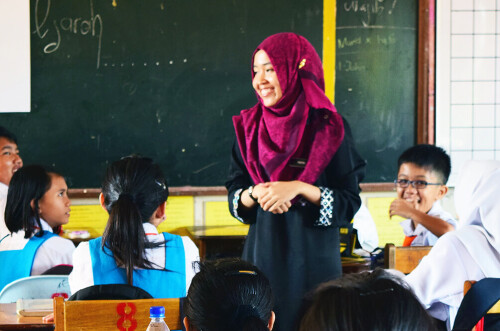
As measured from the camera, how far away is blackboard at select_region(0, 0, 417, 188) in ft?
13.2

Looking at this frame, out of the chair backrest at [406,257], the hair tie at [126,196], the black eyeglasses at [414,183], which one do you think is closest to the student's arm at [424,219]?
the black eyeglasses at [414,183]

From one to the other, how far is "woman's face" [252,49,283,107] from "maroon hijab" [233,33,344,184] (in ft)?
0.05

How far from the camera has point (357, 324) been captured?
78cm

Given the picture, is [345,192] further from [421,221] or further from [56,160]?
[56,160]

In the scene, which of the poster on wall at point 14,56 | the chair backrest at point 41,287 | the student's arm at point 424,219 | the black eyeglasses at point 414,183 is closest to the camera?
the chair backrest at point 41,287

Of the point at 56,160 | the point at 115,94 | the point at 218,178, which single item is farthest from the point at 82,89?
the point at 218,178

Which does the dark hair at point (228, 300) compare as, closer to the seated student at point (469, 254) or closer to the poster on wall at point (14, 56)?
the seated student at point (469, 254)

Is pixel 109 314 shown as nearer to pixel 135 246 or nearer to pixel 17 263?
pixel 135 246

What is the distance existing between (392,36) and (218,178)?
1511 millimetres

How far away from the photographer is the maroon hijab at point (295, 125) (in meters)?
2.00

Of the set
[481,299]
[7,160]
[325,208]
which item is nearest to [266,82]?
[325,208]

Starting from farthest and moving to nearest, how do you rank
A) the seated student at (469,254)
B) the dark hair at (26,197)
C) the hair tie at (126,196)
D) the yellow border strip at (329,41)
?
the yellow border strip at (329,41) → the dark hair at (26,197) → the seated student at (469,254) → the hair tie at (126,196)

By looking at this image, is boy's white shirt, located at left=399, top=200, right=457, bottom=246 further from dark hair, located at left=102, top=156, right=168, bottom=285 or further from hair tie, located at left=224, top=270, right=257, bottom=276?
hair tie, located at left=224, top=270, right=257, bottom=276

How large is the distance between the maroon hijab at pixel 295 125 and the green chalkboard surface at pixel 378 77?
228 cm
